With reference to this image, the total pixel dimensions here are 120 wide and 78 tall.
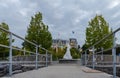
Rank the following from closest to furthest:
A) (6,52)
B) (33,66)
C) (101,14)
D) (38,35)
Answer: (6,52) < (33,66) < (38,35) < (101,14)

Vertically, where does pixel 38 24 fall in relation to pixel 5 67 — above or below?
above

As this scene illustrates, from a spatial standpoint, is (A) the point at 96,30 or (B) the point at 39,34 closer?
(B) the point at 39,34

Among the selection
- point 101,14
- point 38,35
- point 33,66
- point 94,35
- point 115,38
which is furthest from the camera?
point 101,14

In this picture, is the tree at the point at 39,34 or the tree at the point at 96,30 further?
the tree at the point at 96,30

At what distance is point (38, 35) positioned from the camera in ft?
98.2

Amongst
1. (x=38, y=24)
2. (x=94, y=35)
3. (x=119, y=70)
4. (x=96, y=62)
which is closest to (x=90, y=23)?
(x=94, y=35)

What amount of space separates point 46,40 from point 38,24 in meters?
2.26

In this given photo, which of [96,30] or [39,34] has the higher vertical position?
[96,30]

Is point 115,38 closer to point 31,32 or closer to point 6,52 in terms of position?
point 6,52

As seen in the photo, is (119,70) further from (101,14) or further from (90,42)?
(101,14)

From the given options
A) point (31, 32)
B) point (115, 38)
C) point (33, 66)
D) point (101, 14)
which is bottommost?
point (33, 66)

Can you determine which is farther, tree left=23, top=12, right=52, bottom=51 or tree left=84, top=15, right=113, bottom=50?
tree left=84, top=15, right=113, bottom=50

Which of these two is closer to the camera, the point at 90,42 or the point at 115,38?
the point at 115,38

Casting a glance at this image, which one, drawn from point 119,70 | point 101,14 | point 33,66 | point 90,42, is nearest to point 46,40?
point 90,42
